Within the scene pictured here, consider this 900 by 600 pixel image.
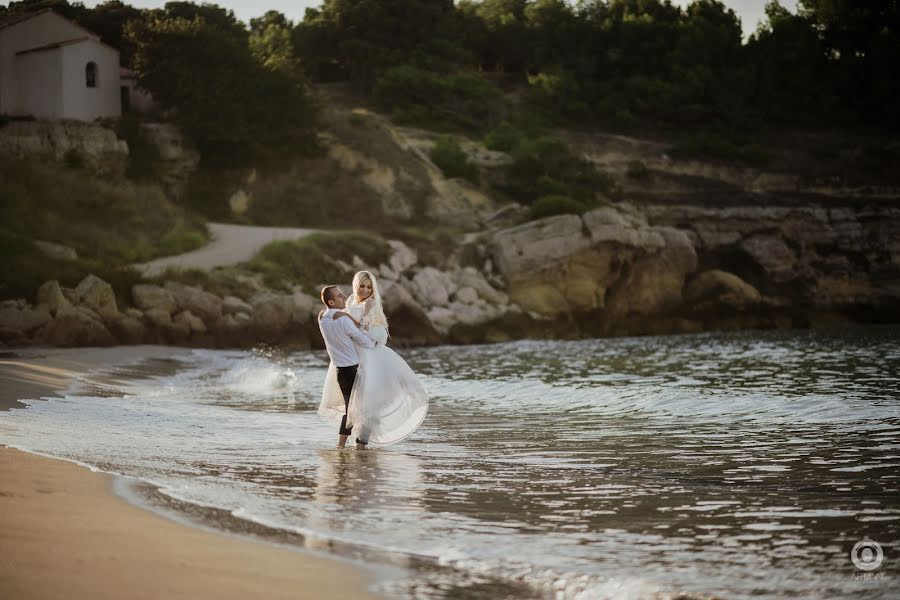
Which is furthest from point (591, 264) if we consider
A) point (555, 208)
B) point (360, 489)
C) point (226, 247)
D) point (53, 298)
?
point (360, 489)

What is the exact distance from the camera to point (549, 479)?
328 inches

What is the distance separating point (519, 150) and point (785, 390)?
35.7m

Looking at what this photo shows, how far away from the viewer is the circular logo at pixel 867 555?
554 cm

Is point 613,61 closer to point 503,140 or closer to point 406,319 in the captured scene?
point 503,140

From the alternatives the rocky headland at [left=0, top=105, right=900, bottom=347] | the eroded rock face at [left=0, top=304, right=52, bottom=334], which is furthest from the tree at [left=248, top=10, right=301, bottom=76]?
the eroded rock face at [left=0, top=304, right=52, bottom=334]

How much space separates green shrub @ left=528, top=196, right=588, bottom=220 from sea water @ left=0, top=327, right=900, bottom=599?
994 inches

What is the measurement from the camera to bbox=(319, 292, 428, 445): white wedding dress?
10.4 m

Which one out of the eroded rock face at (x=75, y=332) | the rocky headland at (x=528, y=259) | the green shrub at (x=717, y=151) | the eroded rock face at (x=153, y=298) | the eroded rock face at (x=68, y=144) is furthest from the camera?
the green shrub at (x=717, y=151)

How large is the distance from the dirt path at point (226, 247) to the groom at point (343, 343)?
19.9 metres

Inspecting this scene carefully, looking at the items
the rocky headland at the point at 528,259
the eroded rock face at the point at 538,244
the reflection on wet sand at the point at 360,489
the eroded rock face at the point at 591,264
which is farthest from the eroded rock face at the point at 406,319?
the reflection on wet sand at the point at 360,489

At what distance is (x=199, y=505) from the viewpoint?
6.81 meters

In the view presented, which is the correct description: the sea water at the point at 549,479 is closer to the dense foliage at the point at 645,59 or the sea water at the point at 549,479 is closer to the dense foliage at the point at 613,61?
the dense foliage at the point at 613,61

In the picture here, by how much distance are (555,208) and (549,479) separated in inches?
1368

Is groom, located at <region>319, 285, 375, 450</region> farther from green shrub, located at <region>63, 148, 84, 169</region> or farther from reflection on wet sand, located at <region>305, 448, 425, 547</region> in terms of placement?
green shrub, located at <region>63, 148, 84, 169</region>
